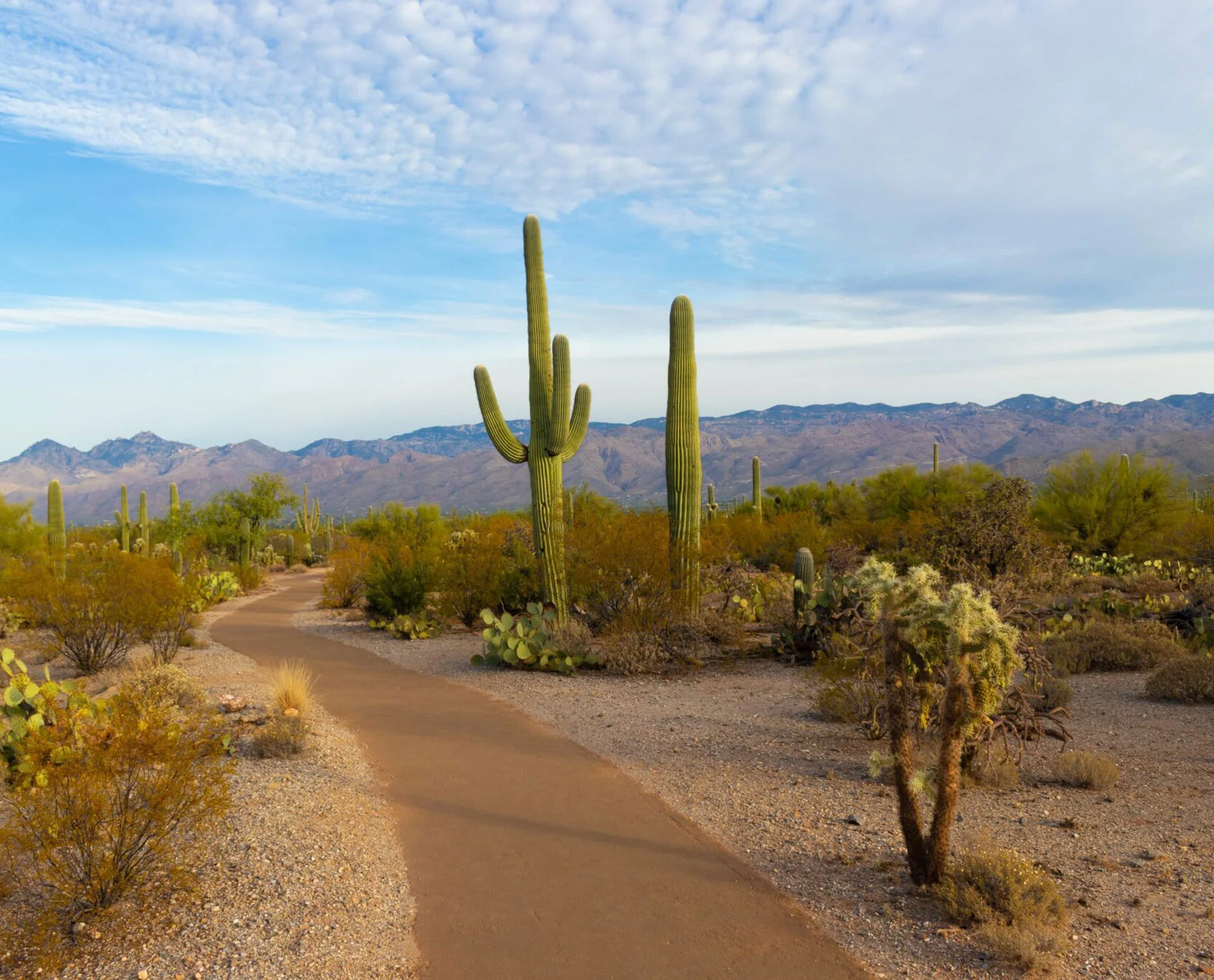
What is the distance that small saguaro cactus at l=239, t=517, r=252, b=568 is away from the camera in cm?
3403

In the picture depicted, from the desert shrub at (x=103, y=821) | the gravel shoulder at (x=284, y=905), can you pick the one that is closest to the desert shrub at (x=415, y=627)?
the gravel shoulder at (x=284, y=905)

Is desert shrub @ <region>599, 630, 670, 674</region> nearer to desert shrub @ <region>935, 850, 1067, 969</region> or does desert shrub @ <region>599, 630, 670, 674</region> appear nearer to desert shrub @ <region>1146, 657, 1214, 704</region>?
desert shrub @ <region>1146, 657, 1214, 704</region>

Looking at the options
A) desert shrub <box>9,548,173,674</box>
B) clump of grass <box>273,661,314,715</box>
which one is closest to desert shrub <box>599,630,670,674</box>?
clump of grass <box>273,661,314,715</box>

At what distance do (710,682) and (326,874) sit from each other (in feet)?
25.2

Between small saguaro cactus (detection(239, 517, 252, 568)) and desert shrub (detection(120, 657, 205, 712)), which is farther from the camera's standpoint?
small saguaro cactus (detection(239, 517, 252, 568))

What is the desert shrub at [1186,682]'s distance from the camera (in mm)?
10523

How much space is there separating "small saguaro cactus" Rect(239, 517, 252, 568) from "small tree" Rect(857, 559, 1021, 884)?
31.9m

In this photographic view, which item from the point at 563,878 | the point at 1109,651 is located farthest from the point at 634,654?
the point at 563,878

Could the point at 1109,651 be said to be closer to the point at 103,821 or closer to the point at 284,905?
the point at 284,905

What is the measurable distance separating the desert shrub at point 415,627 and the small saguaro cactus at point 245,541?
1762cm

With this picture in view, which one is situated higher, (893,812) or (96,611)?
(96,611)

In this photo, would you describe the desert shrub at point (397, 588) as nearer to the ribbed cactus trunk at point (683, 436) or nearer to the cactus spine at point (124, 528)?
the ribbed cactus trunk at point (683, 436)

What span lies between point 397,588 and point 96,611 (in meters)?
6.21

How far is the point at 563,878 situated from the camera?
5844 millimetres
